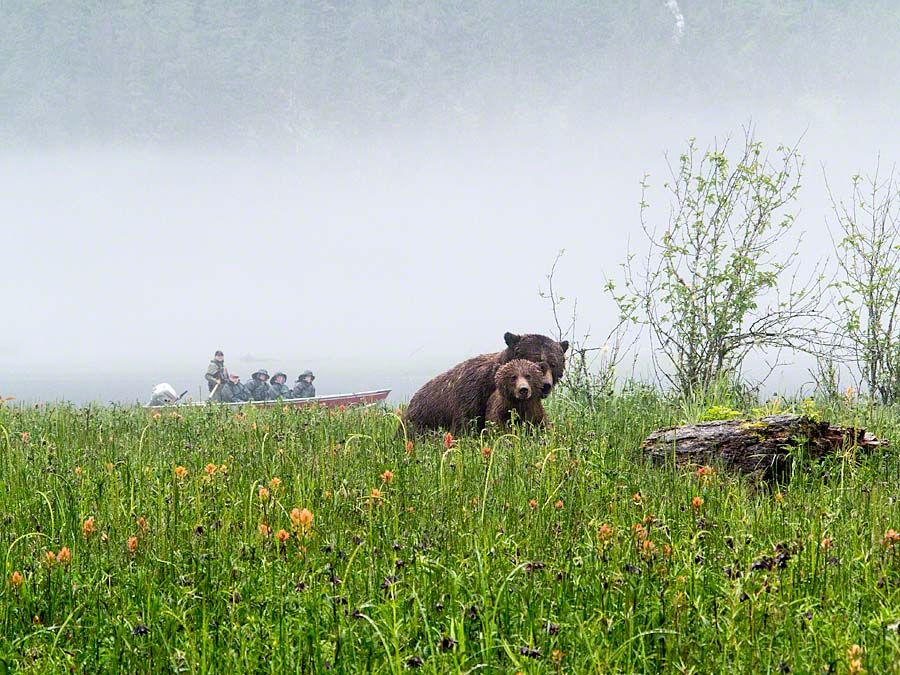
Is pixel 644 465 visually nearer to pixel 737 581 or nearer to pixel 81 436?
pixel 737 581

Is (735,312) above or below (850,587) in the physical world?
above

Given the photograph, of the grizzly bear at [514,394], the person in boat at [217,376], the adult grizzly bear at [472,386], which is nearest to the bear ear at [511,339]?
the adult grizzly bear at [472,386]

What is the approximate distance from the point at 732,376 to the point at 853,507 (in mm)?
8030

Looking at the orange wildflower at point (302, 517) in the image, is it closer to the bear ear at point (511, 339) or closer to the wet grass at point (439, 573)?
the wet grass at point (439, 573)

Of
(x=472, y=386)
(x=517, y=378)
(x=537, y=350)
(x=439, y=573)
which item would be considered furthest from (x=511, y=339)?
(x=439, y=573)

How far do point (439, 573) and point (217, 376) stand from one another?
1805 centimetres

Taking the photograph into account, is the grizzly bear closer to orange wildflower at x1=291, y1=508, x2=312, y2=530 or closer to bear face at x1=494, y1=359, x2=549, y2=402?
bear face at x1=494, y1=359, x2=549, y2=402

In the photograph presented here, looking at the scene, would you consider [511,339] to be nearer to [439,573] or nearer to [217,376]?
[439,573]

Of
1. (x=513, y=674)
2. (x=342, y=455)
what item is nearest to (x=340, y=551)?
(x=513, y=674)

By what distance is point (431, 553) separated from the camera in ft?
13.6

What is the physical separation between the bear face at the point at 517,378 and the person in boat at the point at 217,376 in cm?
1305

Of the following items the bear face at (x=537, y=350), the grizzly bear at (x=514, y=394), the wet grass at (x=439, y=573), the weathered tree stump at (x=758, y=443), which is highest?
the bear face at (x=537, y=350)

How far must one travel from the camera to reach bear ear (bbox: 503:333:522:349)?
8.86m

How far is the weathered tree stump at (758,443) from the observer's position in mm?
7348
